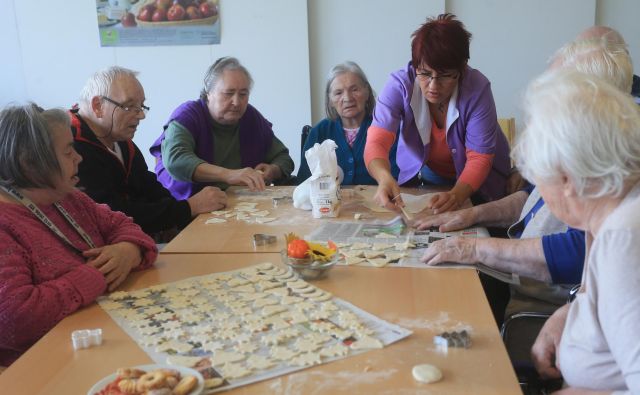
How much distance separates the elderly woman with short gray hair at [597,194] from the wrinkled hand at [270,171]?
7.17 ft

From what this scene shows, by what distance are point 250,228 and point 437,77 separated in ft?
3.41

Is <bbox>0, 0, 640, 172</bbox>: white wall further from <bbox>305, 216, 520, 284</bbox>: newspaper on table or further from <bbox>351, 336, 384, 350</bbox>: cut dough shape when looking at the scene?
<bbox>351, 336, 384, 350</bbox>: cut dough shape

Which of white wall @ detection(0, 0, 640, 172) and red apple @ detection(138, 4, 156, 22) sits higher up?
red apple @ detection(138, 4, 156, 22)

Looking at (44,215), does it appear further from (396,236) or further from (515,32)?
(515,32)

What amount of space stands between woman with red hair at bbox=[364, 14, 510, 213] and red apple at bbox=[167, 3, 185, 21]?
2691mm

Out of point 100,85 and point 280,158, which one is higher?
point 100,85

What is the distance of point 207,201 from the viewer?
258cm

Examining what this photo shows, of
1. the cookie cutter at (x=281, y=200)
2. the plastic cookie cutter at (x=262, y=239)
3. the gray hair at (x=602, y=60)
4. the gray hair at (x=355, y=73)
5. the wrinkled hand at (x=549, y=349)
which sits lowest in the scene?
the wrinkled hand at (x=549, y=349)

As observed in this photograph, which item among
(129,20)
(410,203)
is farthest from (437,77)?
(129,20)

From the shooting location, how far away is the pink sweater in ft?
4.54

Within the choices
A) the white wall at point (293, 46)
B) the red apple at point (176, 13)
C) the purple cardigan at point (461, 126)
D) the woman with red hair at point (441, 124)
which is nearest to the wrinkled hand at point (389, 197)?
the woman with red hair at point (441, 124)

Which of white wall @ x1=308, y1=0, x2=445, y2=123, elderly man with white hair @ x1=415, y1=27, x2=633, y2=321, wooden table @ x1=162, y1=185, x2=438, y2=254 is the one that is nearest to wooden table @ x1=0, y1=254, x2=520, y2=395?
elderly man with white hair @ x1=415, y1=27, x2=633, y2=321

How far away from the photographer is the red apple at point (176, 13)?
4.84 m

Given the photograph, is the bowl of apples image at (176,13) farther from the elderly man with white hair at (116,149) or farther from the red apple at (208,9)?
the elderly man with white hair at (116,149)
